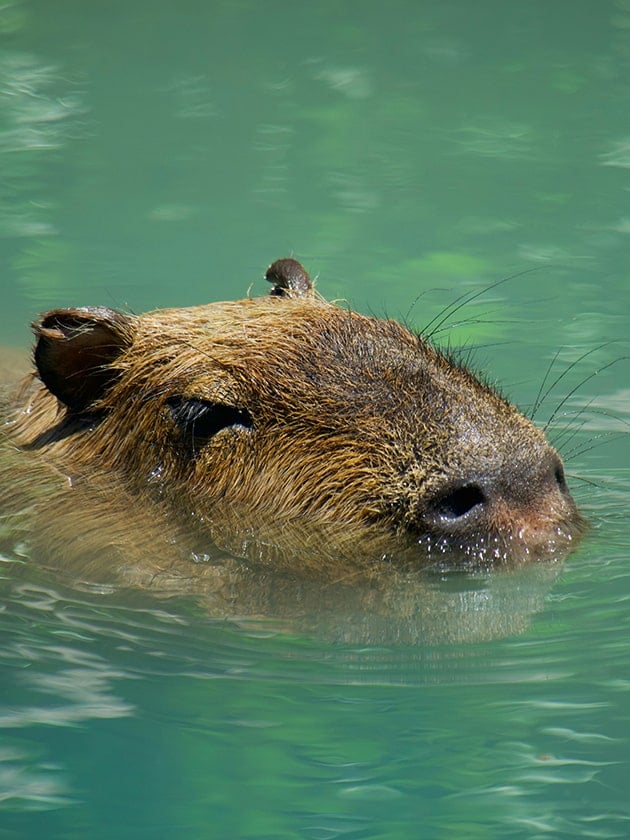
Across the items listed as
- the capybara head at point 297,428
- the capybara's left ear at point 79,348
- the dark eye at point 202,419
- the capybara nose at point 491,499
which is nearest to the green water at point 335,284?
the capybara nose at point 491,499

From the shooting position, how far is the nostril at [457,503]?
16.9ft

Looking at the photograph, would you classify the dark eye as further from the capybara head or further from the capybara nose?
the capybara nose

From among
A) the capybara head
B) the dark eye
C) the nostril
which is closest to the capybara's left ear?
the capybara head

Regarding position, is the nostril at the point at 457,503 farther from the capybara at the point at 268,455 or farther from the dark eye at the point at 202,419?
the dark eye at the point at 202,419

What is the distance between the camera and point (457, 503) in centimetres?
516

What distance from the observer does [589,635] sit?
5.14 meters

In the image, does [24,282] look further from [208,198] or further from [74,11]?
[74,11]

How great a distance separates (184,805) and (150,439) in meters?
2.37

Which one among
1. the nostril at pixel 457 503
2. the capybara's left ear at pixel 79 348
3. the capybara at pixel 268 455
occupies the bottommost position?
the nostril at pixel 457 503

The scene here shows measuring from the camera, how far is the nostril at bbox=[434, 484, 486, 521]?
514 centimetres

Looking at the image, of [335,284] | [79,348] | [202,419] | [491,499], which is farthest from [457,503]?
[335,284]

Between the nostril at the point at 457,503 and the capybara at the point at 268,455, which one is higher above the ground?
the capybara at the point at 268,455

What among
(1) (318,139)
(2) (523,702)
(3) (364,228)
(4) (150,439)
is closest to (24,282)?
(3) (364,228)

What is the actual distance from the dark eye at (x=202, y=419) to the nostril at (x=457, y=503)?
42.3 inches
